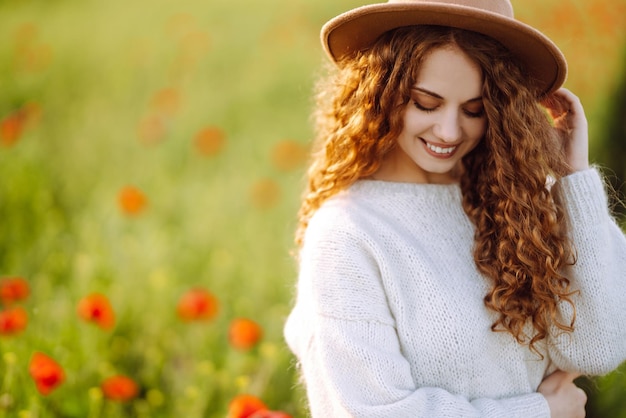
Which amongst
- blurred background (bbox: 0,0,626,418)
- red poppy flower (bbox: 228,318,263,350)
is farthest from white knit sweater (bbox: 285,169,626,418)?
red poppy flower (bbox: 228,318,263,350)

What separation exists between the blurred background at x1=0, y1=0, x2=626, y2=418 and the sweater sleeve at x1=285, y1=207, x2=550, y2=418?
28.3 inches

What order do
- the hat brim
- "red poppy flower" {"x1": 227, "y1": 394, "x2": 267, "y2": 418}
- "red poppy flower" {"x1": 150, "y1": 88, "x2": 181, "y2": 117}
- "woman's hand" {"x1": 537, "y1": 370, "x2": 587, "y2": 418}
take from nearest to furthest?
the hat brim, "woman's hand" {"x1": 537, "y1": 370, "x2": 587, "y2": 418}, "red poppy flower" {"x1": 227, "y1": 394, "x2": 267, "y2": 418}, "red poppy flower" {"x1": 150, "y1": 88, "x2": 181, "y2": 117}

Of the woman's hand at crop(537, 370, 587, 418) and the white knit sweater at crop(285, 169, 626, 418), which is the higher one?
the white knit sweater at crop(285, 169, 626, 418)

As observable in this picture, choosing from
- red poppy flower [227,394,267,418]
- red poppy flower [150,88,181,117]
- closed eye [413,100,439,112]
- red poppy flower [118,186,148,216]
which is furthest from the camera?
red poppy flower [150,88,181,117]

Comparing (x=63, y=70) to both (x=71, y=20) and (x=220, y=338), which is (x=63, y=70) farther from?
(x=220, y=338)

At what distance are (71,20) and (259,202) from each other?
3242mm

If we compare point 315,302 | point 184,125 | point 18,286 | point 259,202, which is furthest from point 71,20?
point 315,302

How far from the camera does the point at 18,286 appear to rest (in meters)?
2.65

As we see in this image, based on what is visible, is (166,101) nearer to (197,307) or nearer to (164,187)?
(164,187)

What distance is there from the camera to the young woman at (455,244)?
1.72 metres

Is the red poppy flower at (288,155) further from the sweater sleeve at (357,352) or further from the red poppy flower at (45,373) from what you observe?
the sweater sleeve at (357,352)

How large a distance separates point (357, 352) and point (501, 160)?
25.6 inches

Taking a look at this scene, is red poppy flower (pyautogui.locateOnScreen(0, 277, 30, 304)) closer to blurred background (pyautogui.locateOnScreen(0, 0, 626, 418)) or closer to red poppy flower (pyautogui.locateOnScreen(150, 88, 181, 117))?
blurred background (pyautogui.locateOnScreen(0, 0, 626, 418))

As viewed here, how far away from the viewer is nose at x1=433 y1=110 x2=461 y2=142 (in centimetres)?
173
